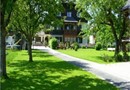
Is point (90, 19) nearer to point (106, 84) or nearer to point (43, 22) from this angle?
point (43, 22)

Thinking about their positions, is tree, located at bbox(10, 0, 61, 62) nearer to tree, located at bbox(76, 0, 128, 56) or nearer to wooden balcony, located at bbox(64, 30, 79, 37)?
tree, located at bbox(76, 0, 128, 56)

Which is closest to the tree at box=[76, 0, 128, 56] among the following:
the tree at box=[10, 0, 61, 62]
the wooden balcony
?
the tree at box=[10, 0, 61, 62]

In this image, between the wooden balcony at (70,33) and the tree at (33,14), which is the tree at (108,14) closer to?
the tree at (33,14)

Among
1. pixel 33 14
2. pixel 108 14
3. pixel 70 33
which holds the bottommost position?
pixel 70 33

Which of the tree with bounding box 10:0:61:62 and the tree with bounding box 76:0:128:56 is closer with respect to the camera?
the tree with bounding box 10:0:61:62

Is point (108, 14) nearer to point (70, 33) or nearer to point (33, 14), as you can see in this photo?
point (33, 14)

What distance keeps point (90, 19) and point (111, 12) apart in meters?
3.21

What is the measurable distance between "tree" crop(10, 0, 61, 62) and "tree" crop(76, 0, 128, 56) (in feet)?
25.7

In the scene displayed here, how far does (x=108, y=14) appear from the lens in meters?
33.2

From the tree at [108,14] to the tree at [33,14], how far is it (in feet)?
25.7

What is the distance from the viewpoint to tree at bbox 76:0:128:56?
32688mm

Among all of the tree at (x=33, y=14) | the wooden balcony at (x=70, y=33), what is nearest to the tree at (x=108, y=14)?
the tree at (x=33, y=14)

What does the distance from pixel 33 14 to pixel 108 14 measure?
9747mm

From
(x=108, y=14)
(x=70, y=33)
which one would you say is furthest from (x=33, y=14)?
(x=70, y=33)
